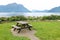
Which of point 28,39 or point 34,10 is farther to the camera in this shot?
point 34,10

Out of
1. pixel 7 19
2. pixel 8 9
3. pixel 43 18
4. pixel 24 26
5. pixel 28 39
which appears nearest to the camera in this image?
pixel 28 39

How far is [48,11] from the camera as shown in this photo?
18375 mm

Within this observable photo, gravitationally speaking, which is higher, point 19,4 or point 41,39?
point 19,4

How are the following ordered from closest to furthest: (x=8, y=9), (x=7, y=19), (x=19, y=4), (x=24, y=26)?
1. (x=24, y=26)
2. (x=7, y=19)
3. (x=19, y=4)
4. (x=8, y=9)

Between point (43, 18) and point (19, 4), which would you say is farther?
point (19, 4)

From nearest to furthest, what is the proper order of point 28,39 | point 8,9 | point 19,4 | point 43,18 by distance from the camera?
point 28,39 < point 43,18 < point 19,4 < point 8,9

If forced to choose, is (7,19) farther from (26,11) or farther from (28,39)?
(28,39)

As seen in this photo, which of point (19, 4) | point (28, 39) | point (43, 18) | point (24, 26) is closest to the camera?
point (28, 39)

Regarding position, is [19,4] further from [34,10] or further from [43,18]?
[43,18]

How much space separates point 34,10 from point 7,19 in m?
4.77

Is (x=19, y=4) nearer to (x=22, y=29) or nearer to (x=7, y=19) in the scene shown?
(x=7, y=19)

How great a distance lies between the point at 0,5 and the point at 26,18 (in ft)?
13.3

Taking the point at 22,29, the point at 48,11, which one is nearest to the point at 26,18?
the point at 48,11

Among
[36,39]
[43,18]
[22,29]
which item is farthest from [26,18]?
[36,39]
